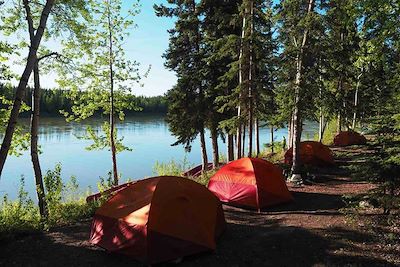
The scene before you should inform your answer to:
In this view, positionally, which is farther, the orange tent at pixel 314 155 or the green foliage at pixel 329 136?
the green foliage at pixel 329 136

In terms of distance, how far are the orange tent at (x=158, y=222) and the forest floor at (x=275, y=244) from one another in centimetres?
32

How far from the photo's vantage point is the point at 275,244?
8.30 meters

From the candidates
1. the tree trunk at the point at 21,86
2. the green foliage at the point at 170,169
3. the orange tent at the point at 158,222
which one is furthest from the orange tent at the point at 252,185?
the green foliage at the point at 170,169

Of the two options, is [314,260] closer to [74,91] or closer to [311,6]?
[311,6]

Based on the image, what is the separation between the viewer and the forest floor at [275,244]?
7.46 m

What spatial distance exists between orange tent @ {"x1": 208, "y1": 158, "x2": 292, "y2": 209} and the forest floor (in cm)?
61

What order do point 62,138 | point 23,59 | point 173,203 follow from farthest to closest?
point 62,138
point 23,59
point 173,203

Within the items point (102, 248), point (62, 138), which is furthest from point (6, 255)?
point (62, 138)

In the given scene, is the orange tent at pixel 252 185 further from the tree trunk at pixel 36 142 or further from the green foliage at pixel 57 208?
the tree trunk at pixel 36 142

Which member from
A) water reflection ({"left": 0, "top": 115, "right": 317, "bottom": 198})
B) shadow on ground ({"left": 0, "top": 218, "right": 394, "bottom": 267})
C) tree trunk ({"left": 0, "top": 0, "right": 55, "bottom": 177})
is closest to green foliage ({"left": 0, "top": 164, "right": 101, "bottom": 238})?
shadow on ground ({"left": 0, "top": 218, "right": 394, "bottom": 267})

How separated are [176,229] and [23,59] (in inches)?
362

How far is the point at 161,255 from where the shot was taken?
7395 mm

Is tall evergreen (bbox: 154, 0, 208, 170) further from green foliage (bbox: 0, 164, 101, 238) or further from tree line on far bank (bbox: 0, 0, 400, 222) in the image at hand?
green foliage (bbox: 0, 164, 101, 238)

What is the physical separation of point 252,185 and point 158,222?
4.72 m
